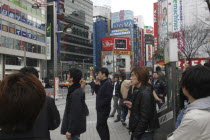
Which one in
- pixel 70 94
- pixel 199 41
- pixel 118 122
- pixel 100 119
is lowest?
pixel 118 122

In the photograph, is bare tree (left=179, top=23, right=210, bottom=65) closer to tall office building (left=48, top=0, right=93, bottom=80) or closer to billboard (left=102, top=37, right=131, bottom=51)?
tall office building (left=48, top=0, right=93, bottom=80)

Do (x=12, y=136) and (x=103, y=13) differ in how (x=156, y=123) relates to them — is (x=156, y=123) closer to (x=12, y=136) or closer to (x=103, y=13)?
(x=12, y=136)

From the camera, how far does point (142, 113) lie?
125 inches

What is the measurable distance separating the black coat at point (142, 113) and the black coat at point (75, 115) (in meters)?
0.86

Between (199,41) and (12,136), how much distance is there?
3153 centimetres

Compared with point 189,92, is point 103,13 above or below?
above

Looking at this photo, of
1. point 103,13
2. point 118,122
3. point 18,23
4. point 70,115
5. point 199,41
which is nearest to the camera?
point 70,115

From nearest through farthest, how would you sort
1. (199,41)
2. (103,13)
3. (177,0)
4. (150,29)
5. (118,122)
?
(118,122) < (199,41) < (177,0) < (103,13) < (150,29)

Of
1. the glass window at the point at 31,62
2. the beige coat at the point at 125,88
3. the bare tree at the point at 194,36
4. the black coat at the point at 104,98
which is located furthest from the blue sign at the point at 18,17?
the black coat at the point at 104,98

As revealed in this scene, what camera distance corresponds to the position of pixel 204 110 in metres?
1.54

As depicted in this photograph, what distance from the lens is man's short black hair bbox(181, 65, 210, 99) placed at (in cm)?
176

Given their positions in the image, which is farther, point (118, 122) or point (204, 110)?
point (118, 122)

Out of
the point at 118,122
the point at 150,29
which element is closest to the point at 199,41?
the point at 118,122

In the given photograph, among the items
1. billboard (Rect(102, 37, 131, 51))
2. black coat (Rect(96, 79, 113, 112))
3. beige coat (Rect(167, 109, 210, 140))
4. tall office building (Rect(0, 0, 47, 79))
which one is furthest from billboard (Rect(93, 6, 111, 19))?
beige coat (Rect(167, 109, 210, 140))
